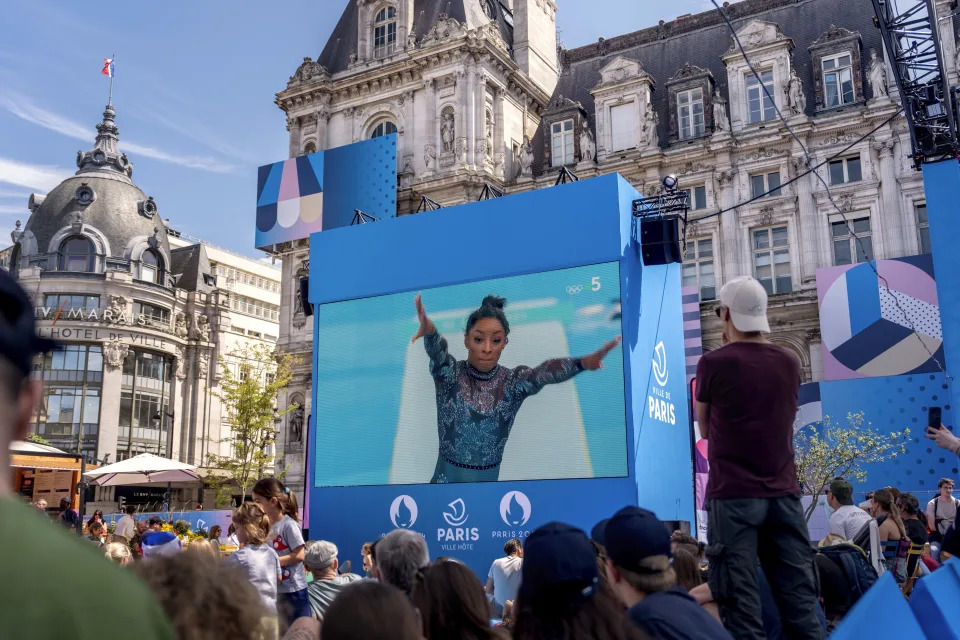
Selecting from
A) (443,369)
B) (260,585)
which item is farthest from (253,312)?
(260,585)

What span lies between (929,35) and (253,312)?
215 ft

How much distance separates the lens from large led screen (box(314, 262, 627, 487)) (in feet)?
49.4

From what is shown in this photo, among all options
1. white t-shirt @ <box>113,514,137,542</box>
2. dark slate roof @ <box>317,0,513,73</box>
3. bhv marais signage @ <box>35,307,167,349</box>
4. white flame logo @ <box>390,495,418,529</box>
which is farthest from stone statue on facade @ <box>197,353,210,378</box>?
white flame logo @ <box>390,495,418,529</box>

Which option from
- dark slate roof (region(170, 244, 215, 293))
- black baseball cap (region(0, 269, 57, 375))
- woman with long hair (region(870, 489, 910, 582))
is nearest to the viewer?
black baseball cap (region(0, 269, 57, 375))

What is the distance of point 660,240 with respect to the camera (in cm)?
1536

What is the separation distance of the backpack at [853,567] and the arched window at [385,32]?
3044 cm

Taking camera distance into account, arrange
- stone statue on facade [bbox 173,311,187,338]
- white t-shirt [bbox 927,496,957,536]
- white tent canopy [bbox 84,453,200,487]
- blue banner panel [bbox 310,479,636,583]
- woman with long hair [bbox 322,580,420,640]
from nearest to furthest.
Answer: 1. woman with long hair [bbox 322,580,420,640]
2. white t-shirt [bbox 927,496,957,536]
3. blue banner panel [bbox 310,479,636,583]
4. white tent canopy [bbox 84,453,200,487]
5. stone statue on facade [bbox 173,311,187,338]

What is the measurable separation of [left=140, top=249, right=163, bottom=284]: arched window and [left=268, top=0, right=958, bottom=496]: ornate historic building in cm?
2709

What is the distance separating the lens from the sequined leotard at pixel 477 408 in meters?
15.8

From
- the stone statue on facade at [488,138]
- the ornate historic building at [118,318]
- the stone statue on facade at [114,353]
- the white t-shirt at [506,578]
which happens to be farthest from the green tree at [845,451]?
the stone statue on facade at [114,353]

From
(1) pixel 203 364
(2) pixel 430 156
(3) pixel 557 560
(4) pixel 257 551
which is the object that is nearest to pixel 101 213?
(1) pixel 203 364

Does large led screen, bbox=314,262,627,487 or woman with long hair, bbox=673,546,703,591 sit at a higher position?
large led screen, bbox=314,262,627,487

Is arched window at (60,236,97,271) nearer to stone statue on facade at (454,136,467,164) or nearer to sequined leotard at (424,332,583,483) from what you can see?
stone statue on facade at (454,136,467,164)

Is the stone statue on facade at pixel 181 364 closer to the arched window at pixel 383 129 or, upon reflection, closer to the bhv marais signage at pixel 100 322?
the bhv marais signage at pixel 100 322
